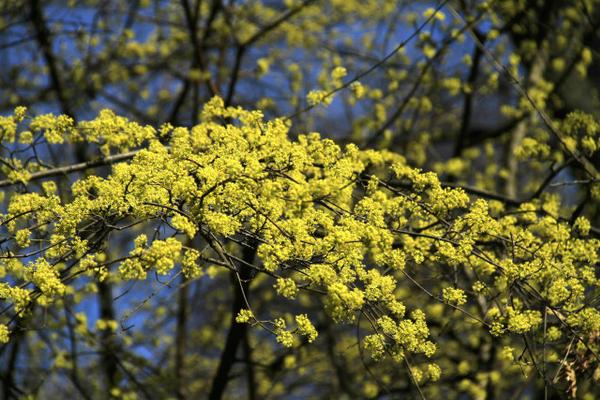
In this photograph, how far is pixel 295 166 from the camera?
3311 millimetres

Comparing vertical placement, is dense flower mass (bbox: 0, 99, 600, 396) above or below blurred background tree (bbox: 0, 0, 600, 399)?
below

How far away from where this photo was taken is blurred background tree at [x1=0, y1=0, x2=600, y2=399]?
6.41 meters

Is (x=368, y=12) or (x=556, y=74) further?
(x=368, y=12)

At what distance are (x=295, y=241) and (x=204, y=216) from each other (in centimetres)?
41

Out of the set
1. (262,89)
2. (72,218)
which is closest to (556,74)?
(262,89)

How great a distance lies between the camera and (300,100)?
7516mm

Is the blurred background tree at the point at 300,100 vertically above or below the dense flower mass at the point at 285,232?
above

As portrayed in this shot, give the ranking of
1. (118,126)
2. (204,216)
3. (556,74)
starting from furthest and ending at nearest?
(556,74)
(118,126)
(204,216)

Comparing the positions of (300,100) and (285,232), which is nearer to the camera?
(285,232)

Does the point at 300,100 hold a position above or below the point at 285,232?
above

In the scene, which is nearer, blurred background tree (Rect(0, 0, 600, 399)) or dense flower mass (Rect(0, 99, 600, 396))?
dense flower mass (Rect(0, 99, 600, 396))

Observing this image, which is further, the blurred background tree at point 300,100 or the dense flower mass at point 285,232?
the blurred background tree at point 300,100

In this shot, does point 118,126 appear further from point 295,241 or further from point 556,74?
point 556,74

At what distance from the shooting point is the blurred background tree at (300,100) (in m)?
6.41
